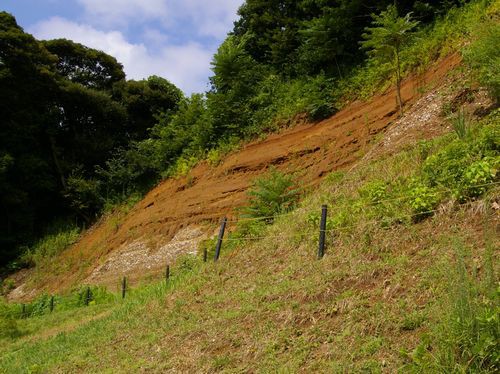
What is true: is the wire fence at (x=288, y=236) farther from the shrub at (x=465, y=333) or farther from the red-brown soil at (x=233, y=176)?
the shrub at (x=465, y=333)

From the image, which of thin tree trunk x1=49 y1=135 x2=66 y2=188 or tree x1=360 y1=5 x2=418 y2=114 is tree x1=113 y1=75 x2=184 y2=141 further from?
tree x1=360 y1=5 x2=418 y2=114

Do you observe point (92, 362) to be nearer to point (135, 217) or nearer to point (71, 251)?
point (135, 217)

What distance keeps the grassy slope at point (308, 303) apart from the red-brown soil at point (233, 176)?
366cm

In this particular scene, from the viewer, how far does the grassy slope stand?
515 cm

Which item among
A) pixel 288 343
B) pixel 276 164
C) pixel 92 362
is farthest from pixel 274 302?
pixel 276 164

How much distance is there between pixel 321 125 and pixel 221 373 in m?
11.7

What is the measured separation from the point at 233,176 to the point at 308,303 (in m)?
12.1

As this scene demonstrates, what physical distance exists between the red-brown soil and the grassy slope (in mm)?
3664

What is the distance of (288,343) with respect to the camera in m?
5.76

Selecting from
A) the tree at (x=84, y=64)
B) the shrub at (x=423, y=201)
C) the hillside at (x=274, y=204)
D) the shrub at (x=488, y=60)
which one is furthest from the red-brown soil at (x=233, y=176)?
the tree at (x=84, y=64)

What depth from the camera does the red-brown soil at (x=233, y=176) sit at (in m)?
13.7

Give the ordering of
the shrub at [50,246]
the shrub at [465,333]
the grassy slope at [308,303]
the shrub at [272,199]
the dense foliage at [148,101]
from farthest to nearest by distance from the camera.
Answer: the shrub at [50,246]
the dense foliage at [148,101]
the shrub at [272,199]
the grassy slope at [308,303]
the shrub at [465,333]

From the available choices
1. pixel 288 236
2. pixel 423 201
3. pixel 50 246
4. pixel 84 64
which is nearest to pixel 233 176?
pixel 288 236

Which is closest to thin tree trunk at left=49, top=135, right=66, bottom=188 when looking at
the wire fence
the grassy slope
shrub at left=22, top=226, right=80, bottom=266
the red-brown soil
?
shrub at left=22, top=226, right=80, bottom=266
